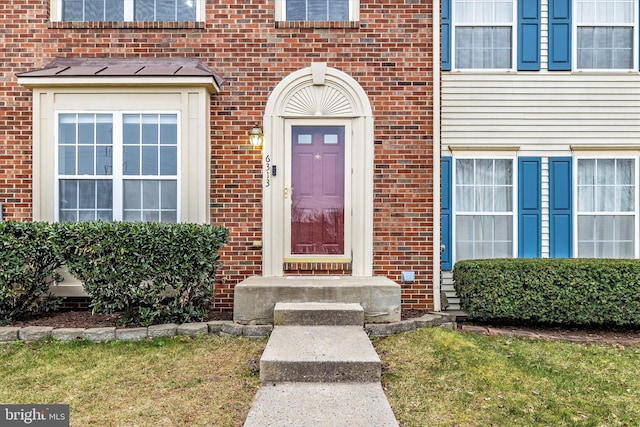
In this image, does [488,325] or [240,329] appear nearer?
[240,329]

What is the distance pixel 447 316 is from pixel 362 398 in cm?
222

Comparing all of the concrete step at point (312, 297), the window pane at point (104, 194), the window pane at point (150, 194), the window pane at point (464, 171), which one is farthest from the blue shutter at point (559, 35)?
the window pane at point (104, 194)

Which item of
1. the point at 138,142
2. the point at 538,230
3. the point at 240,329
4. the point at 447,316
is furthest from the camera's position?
the point at 538,230

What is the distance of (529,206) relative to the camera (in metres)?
7.03

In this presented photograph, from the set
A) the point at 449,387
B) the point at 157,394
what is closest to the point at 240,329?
the point at 157,394

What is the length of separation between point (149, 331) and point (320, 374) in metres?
2.06

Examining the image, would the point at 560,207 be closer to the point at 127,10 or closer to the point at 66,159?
the point at 127,10

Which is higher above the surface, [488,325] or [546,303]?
[546,303]

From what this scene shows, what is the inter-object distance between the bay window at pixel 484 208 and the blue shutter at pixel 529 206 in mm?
133

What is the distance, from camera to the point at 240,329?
15.6 feet

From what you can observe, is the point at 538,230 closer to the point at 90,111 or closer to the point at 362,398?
the point at 362,398

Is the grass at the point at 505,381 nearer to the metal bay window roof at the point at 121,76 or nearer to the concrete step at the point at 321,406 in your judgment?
the concrete step at the point at 321,406

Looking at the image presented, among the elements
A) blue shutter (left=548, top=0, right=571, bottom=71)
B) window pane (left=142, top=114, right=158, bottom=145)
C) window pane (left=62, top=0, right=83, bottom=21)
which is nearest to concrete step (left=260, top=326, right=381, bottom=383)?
window pane (left=142, top=114, right=158, bottom=145)

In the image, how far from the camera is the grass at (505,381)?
312 centimetres
